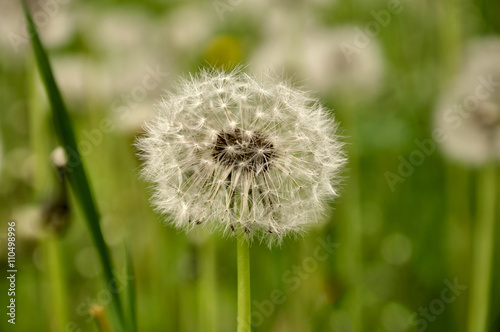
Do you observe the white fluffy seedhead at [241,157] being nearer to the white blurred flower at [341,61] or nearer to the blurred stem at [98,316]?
the blurred stem at [98,316]

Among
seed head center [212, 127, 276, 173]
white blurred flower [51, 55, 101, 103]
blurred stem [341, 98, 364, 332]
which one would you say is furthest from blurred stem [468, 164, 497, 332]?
white blurred flower [51, 55, 101, 103]

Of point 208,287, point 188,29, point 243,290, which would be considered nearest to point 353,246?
point 208,287

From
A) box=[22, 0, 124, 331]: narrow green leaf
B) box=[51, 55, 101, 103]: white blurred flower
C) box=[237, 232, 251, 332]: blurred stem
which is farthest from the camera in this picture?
box=[51, 55, 101, 103]: white blurred flower

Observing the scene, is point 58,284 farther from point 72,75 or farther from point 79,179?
point 72,75

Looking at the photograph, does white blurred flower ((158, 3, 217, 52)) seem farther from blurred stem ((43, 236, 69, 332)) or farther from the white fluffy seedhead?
the white fluffy seedhead

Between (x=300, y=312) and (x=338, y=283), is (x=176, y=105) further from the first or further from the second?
(x=300, y=312)

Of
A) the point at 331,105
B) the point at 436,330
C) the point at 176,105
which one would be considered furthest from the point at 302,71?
the point at 176,105
